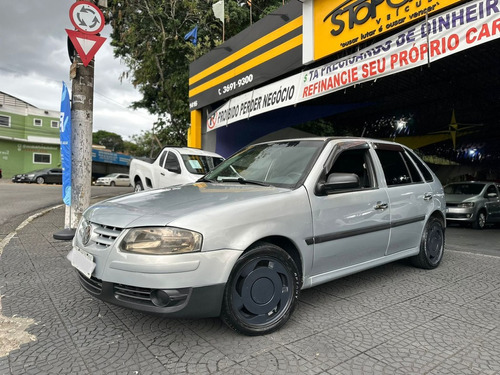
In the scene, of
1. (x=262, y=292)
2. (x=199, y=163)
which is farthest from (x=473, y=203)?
(x=262, y=292)

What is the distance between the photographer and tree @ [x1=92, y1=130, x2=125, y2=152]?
70.7m

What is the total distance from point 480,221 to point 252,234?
10689 mm

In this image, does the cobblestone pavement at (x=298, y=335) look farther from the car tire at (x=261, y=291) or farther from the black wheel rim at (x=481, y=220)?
the black wheel rim at (x=481, y=220)

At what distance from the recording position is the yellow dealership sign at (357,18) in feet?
21.0

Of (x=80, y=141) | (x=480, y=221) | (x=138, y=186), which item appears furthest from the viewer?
(x=480, y=221)

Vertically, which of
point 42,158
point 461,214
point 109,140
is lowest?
point 461,214

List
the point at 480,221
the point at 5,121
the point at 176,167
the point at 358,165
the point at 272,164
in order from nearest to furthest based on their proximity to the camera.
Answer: the point at 272,164
the point at 358,165
the point at 176,167
the point at 480,221
the point at 5,121

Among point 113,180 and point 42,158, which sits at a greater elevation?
point 42,158

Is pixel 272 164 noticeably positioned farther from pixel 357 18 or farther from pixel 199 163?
pixel 357 18

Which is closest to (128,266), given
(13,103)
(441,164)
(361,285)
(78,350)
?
(78,350)

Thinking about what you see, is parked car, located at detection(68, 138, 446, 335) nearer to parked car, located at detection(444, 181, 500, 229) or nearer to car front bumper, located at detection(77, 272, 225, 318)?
car front bumper, located at detection(77, 272, 225, 318)

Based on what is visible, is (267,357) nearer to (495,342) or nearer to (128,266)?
(128,266)

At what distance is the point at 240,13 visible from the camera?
15047 millimetres

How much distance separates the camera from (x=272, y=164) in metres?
3.61
